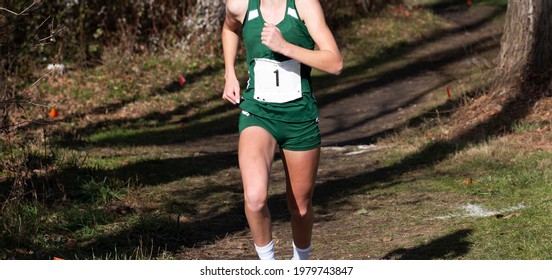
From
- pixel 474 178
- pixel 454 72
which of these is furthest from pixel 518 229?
pixel 454 72

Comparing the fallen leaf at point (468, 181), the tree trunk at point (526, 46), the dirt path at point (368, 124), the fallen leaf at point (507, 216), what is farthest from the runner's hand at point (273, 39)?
the tree trunk at point (526, 46)

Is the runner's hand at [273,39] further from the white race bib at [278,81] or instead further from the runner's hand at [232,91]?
the runner's hand at [232,91]

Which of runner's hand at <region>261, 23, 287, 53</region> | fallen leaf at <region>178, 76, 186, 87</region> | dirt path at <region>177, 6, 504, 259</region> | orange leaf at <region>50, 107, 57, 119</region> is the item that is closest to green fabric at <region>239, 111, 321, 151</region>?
runner's hand at <region>261, 23, 287, 53</region>

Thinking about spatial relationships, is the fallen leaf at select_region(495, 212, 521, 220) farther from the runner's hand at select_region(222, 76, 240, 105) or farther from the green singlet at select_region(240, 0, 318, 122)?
the runner's hand at select_region(222, 76, 240, 105)

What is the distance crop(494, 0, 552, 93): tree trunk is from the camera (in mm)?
13492

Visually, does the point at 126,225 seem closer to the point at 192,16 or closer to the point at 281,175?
the point at 281,175

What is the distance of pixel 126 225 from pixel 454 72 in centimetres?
1266

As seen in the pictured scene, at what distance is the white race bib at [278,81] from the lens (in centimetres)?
594

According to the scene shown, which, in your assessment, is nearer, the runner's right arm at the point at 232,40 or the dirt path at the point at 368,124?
the runner's right arm at the point at 232,40

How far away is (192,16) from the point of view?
20.9 meters

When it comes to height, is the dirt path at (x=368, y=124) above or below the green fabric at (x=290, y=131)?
below

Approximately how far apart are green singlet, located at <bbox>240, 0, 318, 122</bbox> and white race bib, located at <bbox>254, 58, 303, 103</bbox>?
3cm

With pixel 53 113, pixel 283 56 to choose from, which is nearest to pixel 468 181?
pixel 283 56

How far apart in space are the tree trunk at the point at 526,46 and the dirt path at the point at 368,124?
2.06 meters
